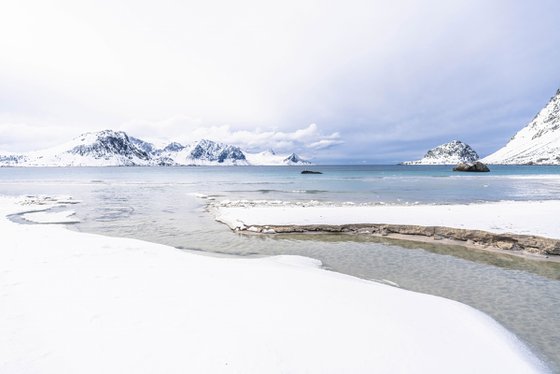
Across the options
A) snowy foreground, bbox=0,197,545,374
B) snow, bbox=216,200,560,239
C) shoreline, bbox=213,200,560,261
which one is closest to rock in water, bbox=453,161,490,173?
snow, bbox=216,200,560,239

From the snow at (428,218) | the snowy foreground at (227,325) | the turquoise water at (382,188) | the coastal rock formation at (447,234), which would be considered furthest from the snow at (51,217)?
the turquoise water at (382,188)

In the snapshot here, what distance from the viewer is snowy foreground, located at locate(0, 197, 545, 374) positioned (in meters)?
5.77

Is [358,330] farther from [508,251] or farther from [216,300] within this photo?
[508,251]

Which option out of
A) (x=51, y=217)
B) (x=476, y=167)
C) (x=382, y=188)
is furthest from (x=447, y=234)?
(x=476, y=167)

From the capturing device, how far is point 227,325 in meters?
6.95

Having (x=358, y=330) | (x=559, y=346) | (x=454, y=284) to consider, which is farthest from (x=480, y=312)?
(x=358, y=330)

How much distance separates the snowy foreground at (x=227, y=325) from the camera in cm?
577

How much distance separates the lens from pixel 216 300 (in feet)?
27.1

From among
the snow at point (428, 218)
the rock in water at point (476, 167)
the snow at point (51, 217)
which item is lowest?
the snow at point (51, 217)

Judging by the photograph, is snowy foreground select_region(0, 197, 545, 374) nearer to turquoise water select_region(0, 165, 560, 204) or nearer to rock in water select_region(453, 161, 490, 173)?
turquoise water select_region(0, 165, 560, 204)

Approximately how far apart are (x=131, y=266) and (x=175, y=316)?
4.75 meters

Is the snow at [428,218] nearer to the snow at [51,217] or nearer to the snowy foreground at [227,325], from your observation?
the snowy foreground at [227,325]

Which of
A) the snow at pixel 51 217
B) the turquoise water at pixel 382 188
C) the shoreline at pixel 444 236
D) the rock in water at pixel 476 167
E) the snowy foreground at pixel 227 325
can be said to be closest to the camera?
the snowy foreground at pixel 227 325

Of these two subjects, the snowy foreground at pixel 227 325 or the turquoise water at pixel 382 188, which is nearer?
the snowy foreground at pixel 227 325
